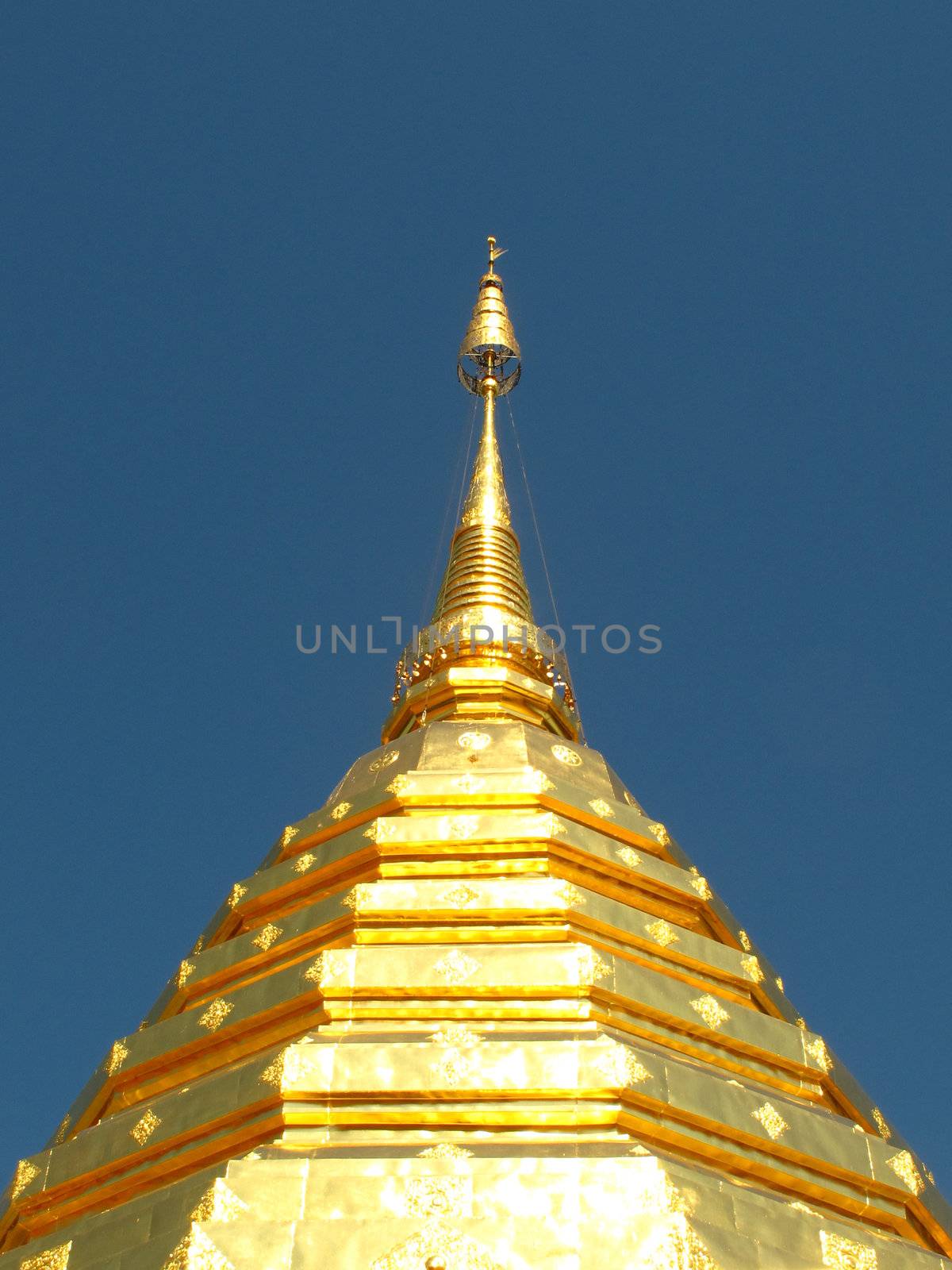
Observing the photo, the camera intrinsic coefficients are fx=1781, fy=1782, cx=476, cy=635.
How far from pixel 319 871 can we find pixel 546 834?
1.82m

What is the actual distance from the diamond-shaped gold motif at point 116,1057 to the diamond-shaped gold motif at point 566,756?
4355mm

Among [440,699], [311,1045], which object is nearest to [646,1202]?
[311,1045]

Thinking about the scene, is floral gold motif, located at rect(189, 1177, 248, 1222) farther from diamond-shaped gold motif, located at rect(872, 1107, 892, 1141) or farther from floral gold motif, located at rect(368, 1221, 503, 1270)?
diamond-shaped gold motif, located at rect(872, 1107, 892, 1141)

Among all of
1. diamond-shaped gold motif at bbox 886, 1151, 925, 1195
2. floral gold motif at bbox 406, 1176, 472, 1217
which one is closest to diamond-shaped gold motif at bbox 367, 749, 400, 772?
diamond-shaped gold motif at bbox 886, 1151, 925, 1195

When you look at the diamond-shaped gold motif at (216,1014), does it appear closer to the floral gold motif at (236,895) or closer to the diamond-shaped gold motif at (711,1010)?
the floral gold motif at (236,895)

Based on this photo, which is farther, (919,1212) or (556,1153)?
(919,1212)

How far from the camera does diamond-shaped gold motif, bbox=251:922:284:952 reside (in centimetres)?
1320

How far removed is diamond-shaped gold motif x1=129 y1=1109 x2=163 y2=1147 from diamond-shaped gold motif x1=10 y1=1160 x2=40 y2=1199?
88 centimetres

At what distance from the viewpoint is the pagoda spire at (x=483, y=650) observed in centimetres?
1728

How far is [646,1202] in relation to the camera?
9969 millimetres

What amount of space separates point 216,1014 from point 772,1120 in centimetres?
393

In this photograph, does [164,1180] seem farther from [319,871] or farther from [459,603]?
[459,603]

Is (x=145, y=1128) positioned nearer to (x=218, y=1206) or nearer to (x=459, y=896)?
(x=218, y=1206)

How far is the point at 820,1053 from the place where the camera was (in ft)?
42.2
